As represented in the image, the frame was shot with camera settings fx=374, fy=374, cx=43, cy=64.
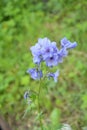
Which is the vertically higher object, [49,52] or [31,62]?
[31,62]

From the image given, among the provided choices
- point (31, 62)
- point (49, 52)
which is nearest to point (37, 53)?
point (49, 52)

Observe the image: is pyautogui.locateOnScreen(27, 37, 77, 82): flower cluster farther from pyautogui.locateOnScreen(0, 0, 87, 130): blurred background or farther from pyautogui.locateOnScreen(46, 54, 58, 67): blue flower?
pyautogui.locateOnScreen(0, 0, 87, 130): blurred background

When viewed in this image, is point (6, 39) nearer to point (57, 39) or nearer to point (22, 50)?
point (22, 50)


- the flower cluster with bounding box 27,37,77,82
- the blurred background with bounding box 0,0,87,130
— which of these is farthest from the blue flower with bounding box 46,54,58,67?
the blurred background with bounding box 0,0,87,130

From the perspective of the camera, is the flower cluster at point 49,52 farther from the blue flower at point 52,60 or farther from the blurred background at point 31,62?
the blurred background at point 31,62

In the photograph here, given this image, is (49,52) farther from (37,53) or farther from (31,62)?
(31,62)

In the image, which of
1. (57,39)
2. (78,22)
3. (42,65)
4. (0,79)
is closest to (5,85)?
(0,79)

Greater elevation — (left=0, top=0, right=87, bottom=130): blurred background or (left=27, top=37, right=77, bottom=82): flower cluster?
(left=0, top=0, right=87, bottom=130): blurred background

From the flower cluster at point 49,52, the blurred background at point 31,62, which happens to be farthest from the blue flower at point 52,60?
the blurred background at point 31,62

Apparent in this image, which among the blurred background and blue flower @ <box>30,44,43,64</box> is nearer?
blue flower @ <box>30,44,43,64</box>
